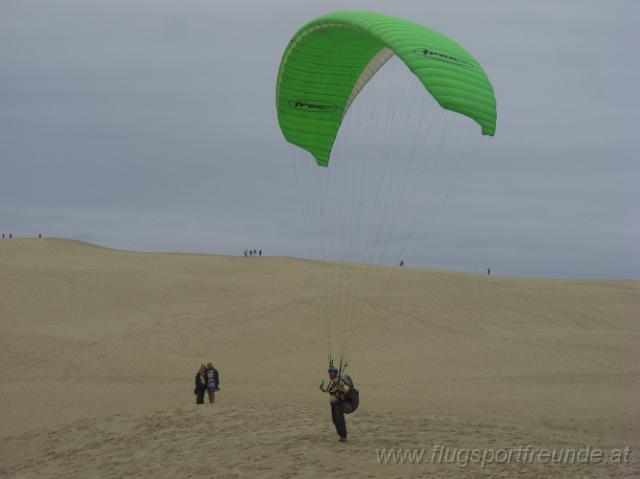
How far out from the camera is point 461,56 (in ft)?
35.6

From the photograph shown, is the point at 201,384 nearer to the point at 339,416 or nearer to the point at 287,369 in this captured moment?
the point at 287,369

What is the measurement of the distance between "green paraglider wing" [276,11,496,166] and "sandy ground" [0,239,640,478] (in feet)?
14.4

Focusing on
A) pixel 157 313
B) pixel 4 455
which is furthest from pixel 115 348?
pixel 4 455

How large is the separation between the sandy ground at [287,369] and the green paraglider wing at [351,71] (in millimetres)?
4403

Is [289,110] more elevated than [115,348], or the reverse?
[289,110]

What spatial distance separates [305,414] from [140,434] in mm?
2642

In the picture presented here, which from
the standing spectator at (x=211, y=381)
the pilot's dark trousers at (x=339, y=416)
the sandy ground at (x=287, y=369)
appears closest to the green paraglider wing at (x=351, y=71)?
the pilot's dark trousers at (x=339, y=416)

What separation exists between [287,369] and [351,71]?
9.43m

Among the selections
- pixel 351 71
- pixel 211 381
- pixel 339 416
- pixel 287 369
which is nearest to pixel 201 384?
pixel 211 381

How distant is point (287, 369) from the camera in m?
20.2

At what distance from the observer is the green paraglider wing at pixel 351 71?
10055mm

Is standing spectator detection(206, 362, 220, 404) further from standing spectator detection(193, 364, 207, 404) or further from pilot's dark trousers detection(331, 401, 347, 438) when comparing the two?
pilot's dark trousers detection(331, 401, 347, 438)

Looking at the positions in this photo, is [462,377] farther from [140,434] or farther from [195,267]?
[195,267]

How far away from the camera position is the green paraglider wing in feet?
33.0
